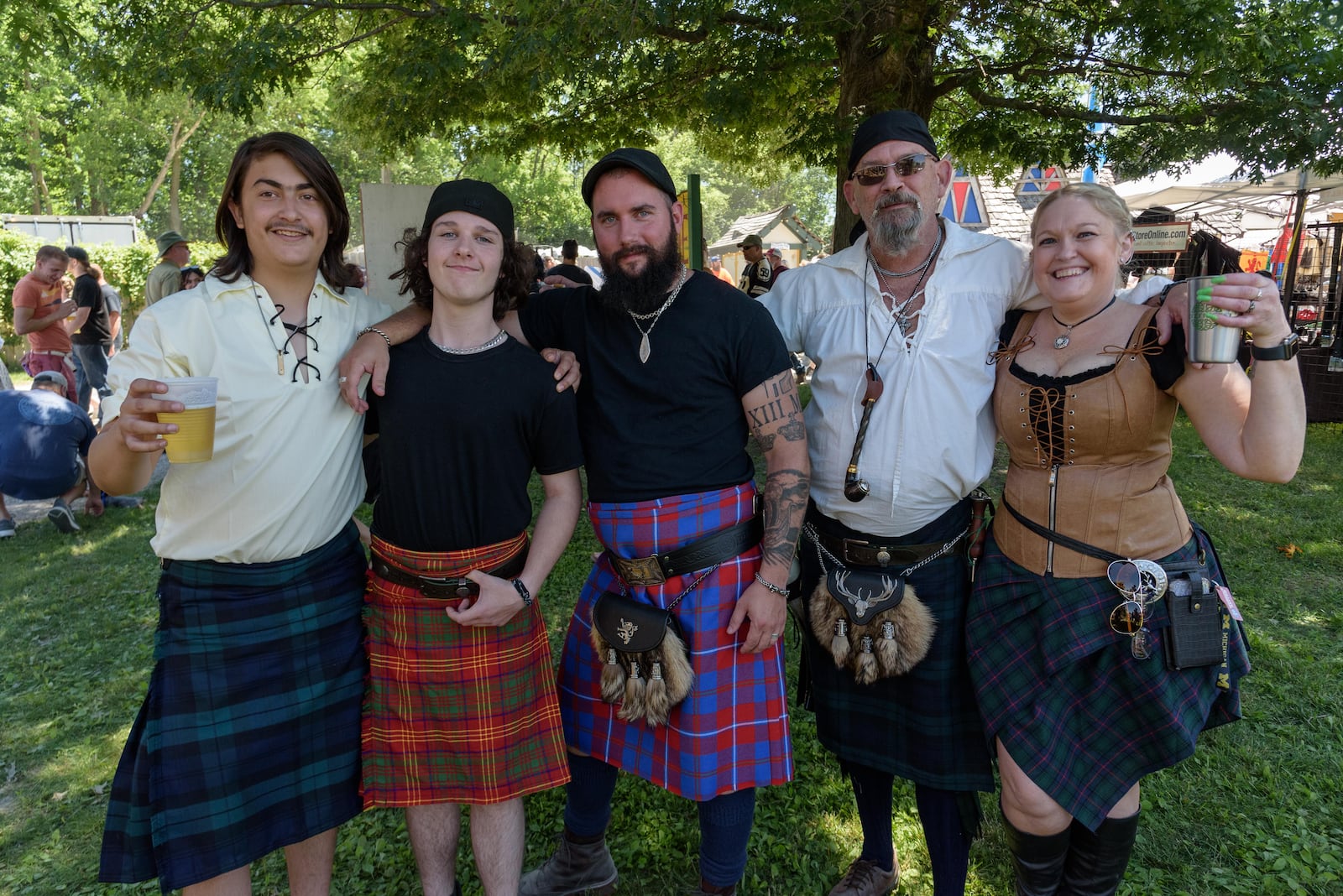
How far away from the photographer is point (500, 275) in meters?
2.22

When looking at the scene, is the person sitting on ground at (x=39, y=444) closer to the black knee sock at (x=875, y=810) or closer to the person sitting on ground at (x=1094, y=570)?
the black knee sock at (x=875, y=810)

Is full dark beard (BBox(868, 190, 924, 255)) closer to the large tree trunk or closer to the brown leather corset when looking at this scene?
the brown leather corset

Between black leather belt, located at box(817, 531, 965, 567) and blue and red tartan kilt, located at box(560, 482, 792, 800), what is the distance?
25cm

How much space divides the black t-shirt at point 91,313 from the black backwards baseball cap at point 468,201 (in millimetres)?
7842

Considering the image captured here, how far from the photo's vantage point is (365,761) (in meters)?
2.12

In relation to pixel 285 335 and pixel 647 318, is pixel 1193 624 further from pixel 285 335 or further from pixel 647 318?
pixel 285 335

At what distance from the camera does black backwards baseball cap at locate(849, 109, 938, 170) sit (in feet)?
7.29

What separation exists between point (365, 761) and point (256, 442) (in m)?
0.87

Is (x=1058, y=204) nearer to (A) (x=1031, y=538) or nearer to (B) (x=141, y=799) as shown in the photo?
(A) (x=1031, y=538)

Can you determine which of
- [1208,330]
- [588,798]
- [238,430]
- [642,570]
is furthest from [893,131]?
[588,798]

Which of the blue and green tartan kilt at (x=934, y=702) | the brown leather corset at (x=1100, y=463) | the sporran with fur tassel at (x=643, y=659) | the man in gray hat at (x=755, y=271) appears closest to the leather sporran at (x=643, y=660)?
the sporran with fur tassel at (x=643, y=659)

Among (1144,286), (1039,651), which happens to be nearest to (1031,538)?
(1039,651)

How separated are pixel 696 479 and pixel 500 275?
0.77 m

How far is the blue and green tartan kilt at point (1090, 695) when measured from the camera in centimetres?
193
